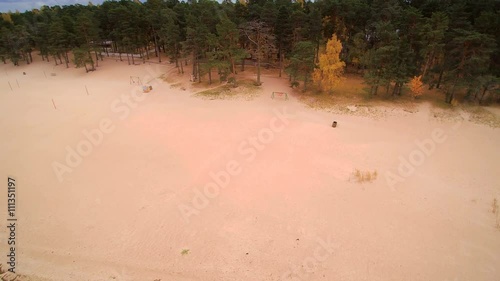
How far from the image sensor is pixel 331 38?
4138 centimetres

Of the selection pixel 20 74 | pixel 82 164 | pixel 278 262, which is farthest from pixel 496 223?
pixel 20 74

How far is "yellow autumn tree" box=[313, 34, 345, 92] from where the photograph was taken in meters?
32.1

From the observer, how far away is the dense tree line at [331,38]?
97.6ft

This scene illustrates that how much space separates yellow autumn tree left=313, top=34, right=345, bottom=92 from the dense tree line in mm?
136

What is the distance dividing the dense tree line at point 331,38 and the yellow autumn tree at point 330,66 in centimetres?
14

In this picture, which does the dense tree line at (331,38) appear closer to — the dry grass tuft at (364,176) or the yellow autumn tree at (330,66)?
the yellow autumn tree at (330,66)

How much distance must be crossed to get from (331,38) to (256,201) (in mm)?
33472

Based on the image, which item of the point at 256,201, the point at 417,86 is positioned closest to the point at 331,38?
the point at 417,86

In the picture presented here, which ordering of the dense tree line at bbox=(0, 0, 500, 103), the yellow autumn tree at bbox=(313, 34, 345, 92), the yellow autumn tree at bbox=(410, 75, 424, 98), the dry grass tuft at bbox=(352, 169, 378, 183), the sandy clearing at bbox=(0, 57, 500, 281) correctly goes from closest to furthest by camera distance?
the sandy clearing at bbox=(0, 57, 500, 281) → the dry grass tuft at bbox=(352, 169, 378, 183) → the dense tree line at bbox=(0, 0, 500, 103) → the yellow autumn tree at bbox=(410, 75, 424, 98) → the yellow autumn tree at bbox=(313, 34, 345, 92)

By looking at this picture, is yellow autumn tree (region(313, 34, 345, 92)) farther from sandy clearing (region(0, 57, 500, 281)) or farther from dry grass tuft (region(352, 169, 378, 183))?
dry grass tuft (region(352, 169, 378, 183))

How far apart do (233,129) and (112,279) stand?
16867mm

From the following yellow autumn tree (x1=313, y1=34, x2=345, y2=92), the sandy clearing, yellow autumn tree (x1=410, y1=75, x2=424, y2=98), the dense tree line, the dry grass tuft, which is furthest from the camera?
yellow autumn tree (x1=313, y1=34, x2=345, y2=92)

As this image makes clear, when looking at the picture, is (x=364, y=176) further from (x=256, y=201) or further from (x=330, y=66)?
(x=330, y=66)

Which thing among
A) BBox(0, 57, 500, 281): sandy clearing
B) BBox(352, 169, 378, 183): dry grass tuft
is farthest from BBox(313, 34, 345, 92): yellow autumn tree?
BBox(352, 169, 378, 183): dry grass tuft
